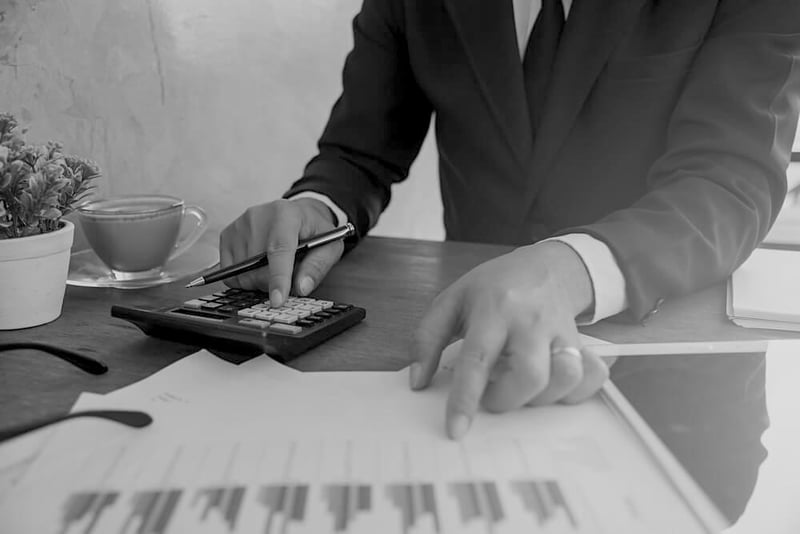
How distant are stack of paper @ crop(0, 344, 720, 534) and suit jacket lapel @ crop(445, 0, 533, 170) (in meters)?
0.58

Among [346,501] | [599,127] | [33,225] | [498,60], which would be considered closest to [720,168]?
[599,127]

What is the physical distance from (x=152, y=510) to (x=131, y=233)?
47 cm

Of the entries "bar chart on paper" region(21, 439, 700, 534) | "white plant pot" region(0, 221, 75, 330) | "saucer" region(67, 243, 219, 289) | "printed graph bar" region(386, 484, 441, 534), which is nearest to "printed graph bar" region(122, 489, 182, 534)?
"bar chart on paper" region(21, 439, 700, 534)

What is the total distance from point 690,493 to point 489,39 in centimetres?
75

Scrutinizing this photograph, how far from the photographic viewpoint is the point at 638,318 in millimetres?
646

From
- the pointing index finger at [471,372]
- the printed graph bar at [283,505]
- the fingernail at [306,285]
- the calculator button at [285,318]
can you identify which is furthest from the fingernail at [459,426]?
the fingernail at [306,285]

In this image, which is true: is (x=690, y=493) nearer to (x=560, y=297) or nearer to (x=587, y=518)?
(x=587, y=518)

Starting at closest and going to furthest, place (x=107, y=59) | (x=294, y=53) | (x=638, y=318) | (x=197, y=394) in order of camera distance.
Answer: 1. (x=197, y=394)
2. (x=638, y=318)
3. (x=107, y=59)
4. (x=294, y=53)

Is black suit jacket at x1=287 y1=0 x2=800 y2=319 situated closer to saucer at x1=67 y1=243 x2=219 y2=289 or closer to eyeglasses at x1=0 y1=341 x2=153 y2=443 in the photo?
saucer at x1=67 y1=243 x2=219 y2=289

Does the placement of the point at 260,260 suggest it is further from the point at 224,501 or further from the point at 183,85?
the point at 183,85

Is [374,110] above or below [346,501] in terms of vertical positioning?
above

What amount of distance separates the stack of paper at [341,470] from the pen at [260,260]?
203mm

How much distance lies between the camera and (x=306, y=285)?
72 cm

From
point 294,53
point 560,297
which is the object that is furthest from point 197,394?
point 294,53
